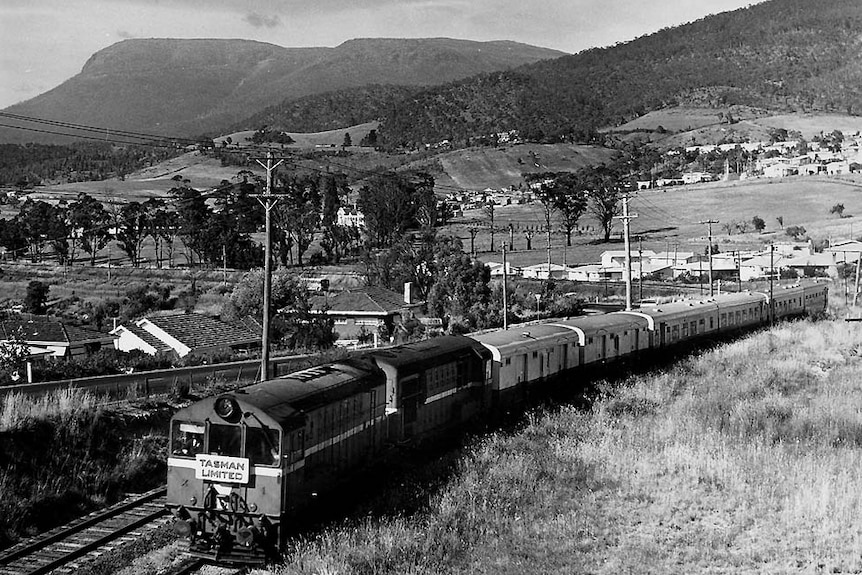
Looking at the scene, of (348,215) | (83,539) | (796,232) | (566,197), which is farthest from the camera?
(348,215)

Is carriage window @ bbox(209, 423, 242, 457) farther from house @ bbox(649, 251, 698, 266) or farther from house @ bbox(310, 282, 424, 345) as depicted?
house @ bbox(649, 251, 698, 266)

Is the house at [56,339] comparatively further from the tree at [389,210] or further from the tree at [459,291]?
the tree at [389,210]

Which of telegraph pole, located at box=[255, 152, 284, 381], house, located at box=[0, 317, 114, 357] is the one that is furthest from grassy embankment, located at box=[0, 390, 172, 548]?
house, located at box=[0, 317, 114, 357]

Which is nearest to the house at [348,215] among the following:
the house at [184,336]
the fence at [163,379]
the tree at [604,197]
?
the tree at [604,197]

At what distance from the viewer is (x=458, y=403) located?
23547 millimetres

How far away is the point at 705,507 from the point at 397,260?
56.0 metres

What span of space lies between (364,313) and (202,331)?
461 inches

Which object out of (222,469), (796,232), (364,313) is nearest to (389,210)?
(364,313)

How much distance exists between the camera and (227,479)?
1527 cm

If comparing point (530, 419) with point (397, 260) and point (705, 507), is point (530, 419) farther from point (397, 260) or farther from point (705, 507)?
point (397, 260)

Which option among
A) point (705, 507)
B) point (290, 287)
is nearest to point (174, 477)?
point (705, 507)

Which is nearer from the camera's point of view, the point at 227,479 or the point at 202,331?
the point at 227,479

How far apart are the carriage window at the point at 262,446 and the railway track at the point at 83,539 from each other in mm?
3489

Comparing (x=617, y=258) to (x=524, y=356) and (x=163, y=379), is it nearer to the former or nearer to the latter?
(x=163, y=379)
